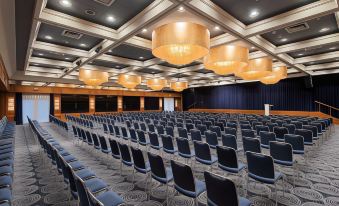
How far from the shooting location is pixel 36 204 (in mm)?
3500

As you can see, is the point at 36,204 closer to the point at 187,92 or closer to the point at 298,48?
the point at 298,48

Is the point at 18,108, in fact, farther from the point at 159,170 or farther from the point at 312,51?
the point at 312,51

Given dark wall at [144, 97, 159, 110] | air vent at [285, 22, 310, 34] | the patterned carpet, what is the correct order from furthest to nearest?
dark wall at [144, 97, 159, 110]
air vent at [285, 22, 310, 34]
the patterned carpet

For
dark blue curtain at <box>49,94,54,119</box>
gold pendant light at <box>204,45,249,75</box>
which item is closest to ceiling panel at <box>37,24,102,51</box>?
gold pendant light at <box>204,45,249,75</box>

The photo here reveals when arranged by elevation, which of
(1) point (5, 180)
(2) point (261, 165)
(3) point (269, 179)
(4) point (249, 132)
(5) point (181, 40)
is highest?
(5) point (181, 40)

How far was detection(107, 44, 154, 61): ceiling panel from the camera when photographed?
10.2m

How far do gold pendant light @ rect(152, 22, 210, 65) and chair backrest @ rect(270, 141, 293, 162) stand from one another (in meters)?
2.95

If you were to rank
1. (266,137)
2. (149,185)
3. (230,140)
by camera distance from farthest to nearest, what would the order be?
(266,137), (230,140), (149,185)

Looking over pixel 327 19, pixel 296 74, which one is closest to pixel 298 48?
pixel 327 19

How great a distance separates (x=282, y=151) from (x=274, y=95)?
19.7 metres

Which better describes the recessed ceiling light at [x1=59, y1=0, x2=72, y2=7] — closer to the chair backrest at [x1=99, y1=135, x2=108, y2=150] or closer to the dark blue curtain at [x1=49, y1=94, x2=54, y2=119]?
the chair backrest at [x1=99, y1=135, x2=108, y2=150]

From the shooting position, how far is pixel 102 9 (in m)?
5.90

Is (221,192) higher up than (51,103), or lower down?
lower down

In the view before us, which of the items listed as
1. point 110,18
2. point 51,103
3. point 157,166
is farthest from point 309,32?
point 51,103
